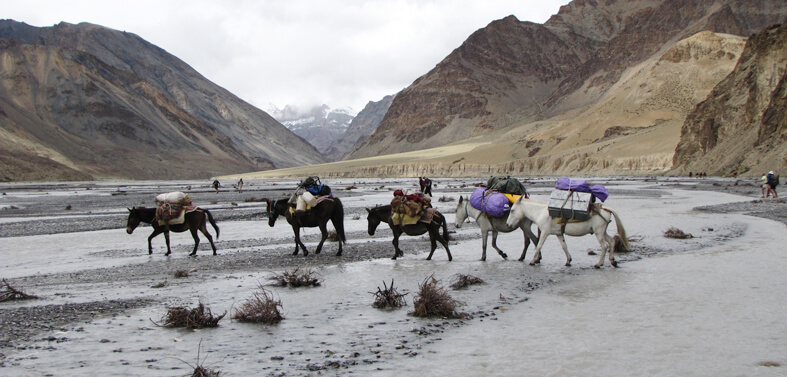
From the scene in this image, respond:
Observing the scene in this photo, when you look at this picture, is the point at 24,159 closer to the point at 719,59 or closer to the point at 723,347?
the point at 723,347

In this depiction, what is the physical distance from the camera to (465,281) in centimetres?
920

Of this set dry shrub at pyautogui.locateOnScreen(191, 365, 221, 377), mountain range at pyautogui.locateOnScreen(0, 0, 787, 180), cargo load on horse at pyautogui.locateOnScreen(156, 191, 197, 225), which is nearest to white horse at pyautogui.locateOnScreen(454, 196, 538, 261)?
cargo load on horse at pyautogui.locateOnScreen(156, 191, 197, 225)

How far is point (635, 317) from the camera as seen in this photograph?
281 inches

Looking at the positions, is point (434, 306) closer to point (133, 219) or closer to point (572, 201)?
point (572, 201)

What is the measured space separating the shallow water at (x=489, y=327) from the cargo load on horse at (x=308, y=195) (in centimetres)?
217

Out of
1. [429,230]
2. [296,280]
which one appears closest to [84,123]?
[429,230]

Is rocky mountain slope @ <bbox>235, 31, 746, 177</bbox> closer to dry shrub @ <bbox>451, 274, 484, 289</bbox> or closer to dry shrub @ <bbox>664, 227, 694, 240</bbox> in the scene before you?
dry shrub @ <bbox>664, 227, 694, 240</bbox>

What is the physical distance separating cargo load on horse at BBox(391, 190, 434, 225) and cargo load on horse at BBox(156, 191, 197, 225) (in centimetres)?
527

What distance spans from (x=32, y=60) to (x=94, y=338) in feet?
594

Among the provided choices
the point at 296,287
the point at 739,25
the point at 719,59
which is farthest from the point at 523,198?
the point at 739,25

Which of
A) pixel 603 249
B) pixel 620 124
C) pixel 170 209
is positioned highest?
pixel 620 124

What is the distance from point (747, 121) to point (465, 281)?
204ft

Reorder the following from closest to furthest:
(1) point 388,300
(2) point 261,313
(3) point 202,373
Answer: (3) point 202,373 < (2) point 261,313 < (1) point 388,300

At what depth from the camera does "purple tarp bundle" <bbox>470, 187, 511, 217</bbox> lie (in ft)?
39.4
